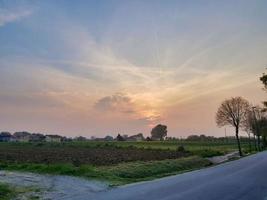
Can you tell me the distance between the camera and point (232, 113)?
80500 millimetres

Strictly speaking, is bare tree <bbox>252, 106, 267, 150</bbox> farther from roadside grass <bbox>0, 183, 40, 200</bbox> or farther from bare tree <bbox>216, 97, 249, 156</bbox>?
roadside grass <bbox>0, 183, 40, 200</bbox>

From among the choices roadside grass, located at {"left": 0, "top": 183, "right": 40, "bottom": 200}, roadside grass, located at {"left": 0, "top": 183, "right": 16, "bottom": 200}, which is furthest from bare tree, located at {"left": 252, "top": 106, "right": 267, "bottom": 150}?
roadside grass, located at {"left": 0, "top": 183, "right": 16, "bottom": 200}

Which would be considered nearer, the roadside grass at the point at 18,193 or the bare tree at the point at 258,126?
the roadside grass at the point at 18,193

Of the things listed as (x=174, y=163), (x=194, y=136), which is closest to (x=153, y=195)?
(x=174, y=163)

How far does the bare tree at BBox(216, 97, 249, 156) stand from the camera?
3147 inches

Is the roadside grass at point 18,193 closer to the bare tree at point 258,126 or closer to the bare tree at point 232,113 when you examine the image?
the bare tree at point 232,113

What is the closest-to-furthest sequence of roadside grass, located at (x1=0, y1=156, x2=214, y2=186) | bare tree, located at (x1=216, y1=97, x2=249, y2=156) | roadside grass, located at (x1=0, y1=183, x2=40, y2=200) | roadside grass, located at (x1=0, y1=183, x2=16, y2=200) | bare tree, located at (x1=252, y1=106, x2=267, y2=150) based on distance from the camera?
roadside grass, located at (x1=0, y1=183, x2=40, y2=200), roadside grass, located at (x1=0, y1=183, x2=16, y2=200), roadside grass, located at (x1=0, y1=156, x2=214, y2=186), bare tree, located at (x1=216, y1=97, x2=249, y2=156), bare tree, located at (x1=252, y1=106, x2=267, y2=150)

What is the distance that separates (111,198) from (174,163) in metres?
30.9

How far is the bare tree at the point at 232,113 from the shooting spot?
79938 millimetres

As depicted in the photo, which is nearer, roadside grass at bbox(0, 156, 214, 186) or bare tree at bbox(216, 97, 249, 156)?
roadside grass at bbox(0, 156, 214, 186)

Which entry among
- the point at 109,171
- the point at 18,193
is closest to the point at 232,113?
the point at 109,171

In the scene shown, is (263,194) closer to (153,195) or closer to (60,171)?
(153,195)

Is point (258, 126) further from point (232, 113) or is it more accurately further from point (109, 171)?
point (109, 171)

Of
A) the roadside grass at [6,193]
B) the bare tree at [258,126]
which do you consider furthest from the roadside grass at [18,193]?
the bare tree at [258,126]
